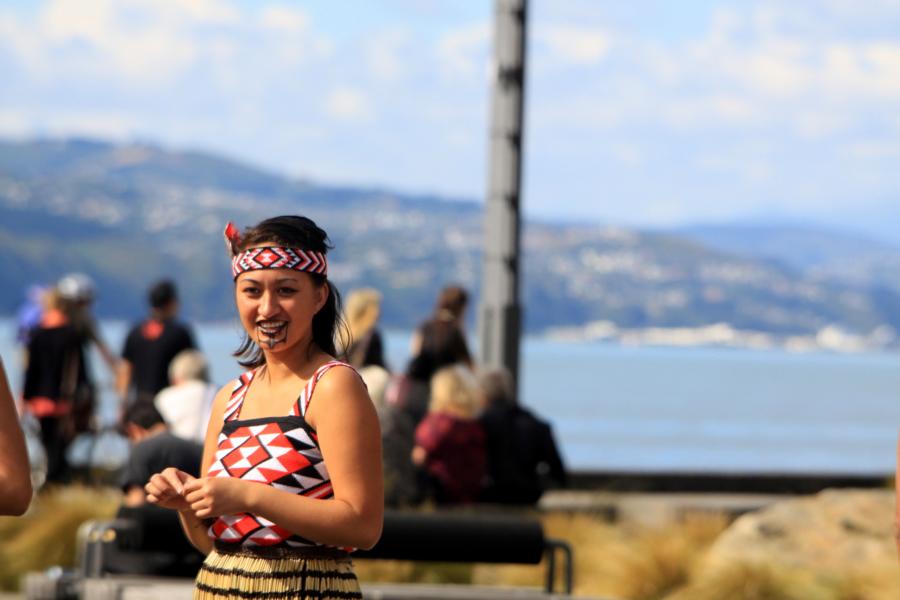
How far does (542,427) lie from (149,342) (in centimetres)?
334

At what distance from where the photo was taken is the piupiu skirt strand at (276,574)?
3.77m

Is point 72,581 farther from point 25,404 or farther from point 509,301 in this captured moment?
point 25,404

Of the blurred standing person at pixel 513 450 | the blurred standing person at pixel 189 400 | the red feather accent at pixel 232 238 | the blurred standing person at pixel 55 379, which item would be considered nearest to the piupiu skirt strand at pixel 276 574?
the red feather accent at pixel 232 238

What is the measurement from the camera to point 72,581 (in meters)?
7.71

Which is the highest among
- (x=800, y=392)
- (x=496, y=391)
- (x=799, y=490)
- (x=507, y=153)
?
(x=507, y=153)

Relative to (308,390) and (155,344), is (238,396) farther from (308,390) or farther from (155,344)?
(155,344)

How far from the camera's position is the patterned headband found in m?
3.82


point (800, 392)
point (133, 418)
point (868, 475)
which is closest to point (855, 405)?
point (800, 392)

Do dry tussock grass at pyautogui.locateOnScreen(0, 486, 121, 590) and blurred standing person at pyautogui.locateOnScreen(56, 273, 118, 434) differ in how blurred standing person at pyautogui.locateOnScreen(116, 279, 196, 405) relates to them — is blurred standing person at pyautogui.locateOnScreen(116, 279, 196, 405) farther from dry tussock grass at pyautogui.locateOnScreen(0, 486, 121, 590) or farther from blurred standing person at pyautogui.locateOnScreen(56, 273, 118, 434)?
dry tussock grass at pyautogui.locateOnScreen(0, 486, 121, 590)

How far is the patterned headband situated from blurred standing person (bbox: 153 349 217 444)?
486 centimetres

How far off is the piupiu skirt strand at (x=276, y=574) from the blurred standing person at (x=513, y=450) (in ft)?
23.0

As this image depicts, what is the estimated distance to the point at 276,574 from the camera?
12.4 ft

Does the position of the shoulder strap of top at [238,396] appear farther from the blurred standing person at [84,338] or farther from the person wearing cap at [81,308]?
the person wearing cap at [81,308]

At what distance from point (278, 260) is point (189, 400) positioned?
5.28 meters
